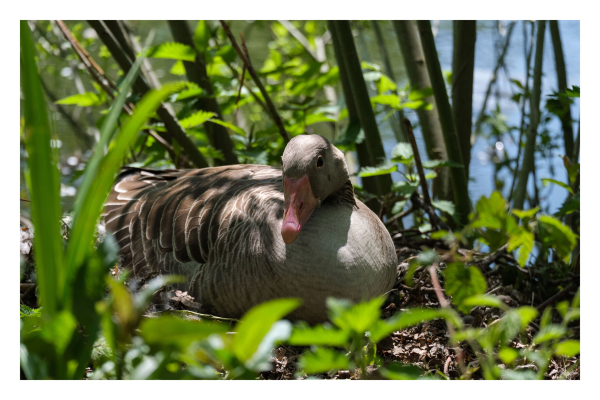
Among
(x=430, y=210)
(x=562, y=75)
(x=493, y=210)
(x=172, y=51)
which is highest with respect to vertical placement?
(x=172, y=51)

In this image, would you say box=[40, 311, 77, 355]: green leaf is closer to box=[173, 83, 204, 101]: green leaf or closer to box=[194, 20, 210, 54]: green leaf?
box=[173, 83, 204, 101]: green leaf

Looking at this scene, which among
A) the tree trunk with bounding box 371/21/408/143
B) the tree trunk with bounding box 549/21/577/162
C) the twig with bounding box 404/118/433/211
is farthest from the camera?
the tree trunk with bounding box 371/21/408/143

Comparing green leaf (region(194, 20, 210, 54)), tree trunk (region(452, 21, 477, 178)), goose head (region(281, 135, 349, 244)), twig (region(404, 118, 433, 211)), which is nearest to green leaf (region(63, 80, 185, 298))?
goose head (region(281, 135, 349, 244))

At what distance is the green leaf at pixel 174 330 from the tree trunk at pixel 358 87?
96.4 inches

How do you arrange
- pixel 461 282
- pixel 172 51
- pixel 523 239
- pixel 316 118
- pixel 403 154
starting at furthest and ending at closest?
pixel 316 118 < pixel 172 51 < pixel 403 154 < pixel 523 239 < pixel 461 282

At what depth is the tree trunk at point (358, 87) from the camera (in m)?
3.07

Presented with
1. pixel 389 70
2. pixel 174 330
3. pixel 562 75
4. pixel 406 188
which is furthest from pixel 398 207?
pixel 174 330

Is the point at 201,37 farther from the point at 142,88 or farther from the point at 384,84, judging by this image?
the point at 384,84

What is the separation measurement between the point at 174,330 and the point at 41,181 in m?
0.40

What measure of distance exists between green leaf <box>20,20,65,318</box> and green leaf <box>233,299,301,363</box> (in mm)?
420

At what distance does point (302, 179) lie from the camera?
7.24 feet

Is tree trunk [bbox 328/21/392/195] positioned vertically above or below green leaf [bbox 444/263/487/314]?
above

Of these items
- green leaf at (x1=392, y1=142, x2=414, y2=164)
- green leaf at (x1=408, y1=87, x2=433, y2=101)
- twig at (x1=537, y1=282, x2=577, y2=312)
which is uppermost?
green leaf at (x1=408, y1=87, x2=433, y2=101)

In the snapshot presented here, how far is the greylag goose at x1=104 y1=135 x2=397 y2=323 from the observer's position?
2191 mm
